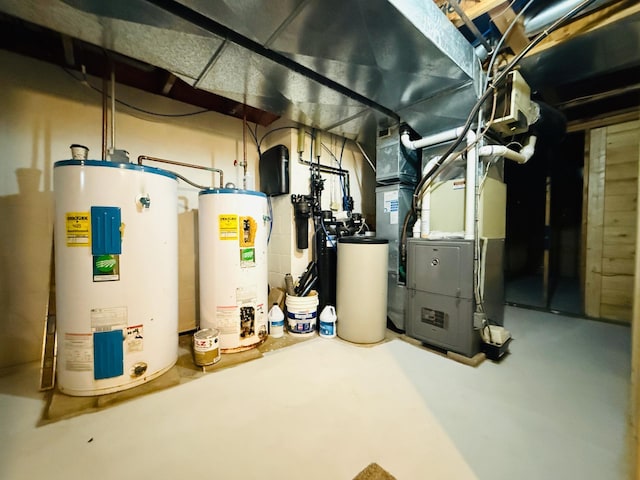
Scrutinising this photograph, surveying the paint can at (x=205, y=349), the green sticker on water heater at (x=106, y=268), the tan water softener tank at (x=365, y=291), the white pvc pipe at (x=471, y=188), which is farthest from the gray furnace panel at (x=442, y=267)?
the green sticker on water heater at (x=106, y=268)

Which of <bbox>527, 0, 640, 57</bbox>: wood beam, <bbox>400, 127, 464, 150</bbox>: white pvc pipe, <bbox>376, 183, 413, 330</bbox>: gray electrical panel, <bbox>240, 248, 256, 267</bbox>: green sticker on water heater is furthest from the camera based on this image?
<bbox>376, 183, 413, 330</bbox>: gray electrical panel

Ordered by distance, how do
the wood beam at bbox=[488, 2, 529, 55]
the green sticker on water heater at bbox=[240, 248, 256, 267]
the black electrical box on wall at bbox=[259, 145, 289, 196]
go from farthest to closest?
the black electrical box on wall at bbox=[259, 145, 289, 196], the green sticker on water heater at bbox=[240, 248, 256, 267], the wood beam at bbox=[488, 2, 529, 55]

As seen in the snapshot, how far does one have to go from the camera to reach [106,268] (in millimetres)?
1412

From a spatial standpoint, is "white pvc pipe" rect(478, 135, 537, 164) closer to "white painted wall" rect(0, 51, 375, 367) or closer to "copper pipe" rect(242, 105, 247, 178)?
"copper pipe" rect(242, 105, 247, 178)

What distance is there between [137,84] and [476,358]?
362 cm

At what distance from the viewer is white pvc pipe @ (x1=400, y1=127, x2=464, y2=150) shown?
209cm

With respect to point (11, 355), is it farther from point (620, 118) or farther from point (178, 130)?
point (620, 118)

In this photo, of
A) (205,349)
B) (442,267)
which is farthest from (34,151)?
(442,267)

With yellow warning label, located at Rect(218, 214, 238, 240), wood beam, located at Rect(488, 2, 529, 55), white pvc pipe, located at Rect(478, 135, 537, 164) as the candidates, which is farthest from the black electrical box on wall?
wood beam, located at Rect(488, 2, 529, 55)

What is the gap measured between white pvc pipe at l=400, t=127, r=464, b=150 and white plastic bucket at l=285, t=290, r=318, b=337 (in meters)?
1.78

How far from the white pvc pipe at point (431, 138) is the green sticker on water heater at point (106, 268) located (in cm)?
253

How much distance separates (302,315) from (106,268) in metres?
1.50

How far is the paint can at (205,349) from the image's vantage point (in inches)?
67.2

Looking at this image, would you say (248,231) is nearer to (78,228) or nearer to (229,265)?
(229,265)
